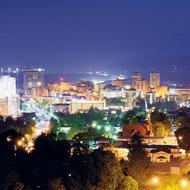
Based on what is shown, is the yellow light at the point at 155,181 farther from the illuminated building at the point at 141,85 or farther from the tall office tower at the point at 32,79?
the tall office tower at the point at 32,79

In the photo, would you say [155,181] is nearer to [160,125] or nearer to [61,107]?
[160,125]

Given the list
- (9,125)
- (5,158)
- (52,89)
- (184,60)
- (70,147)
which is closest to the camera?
(5,158)

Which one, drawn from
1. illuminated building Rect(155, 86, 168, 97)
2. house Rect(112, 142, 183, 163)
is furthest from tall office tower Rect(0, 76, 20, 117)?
house Rect(112, 142, 183, 163)

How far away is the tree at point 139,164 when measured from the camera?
24.8ft

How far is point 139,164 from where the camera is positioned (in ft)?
25.3

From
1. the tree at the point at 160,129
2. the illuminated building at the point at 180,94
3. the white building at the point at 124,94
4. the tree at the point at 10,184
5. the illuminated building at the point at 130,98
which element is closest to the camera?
the tree at the point at 10,184

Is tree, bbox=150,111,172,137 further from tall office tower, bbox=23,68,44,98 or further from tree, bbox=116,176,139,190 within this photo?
tall office tower, bbox=23,68,44,98

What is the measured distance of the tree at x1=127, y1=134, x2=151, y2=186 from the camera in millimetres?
7574

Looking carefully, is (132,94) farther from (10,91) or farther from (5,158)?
(5,158)

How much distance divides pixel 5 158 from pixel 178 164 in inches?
129

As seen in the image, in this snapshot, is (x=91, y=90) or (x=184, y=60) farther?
(x=184, y=60)

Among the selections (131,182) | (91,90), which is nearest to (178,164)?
(131,182)

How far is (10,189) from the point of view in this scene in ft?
19.5

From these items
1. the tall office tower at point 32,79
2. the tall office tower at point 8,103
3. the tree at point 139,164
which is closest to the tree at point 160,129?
the tree at point 139,164
